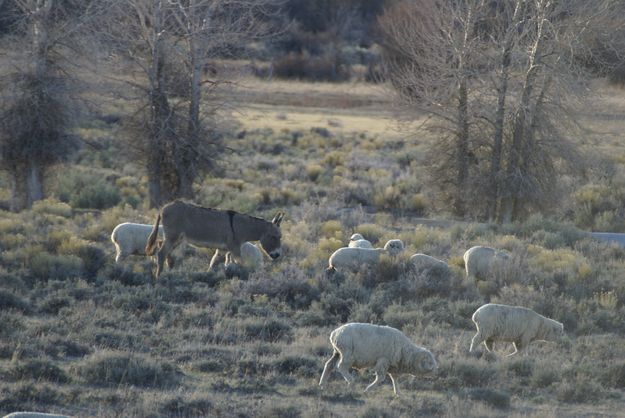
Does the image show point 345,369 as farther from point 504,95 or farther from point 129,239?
point 504,95

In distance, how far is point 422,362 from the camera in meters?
11.0

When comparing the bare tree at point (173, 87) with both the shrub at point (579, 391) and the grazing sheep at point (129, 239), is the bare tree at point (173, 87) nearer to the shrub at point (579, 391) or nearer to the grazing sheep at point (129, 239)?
the grazing sheep at point (129, 239)

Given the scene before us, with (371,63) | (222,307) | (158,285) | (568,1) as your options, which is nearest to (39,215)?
(158,285)

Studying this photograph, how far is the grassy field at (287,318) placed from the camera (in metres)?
10.6

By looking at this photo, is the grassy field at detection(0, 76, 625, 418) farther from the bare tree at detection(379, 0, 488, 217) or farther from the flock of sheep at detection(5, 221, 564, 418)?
the bare tree at detection(379, 0, 488, 217)

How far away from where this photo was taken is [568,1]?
24.8m

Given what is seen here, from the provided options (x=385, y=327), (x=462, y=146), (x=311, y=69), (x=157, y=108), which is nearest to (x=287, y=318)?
(x=385, y=327)

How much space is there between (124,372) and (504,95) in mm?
15957

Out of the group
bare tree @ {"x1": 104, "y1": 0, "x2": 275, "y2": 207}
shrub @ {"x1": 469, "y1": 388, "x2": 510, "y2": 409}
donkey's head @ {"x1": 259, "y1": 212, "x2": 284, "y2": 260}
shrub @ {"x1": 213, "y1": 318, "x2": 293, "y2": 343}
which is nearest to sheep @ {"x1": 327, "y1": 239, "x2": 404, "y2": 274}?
donkey's head @ {"x1": 259, "y1": 212, "x2": 284, "y2": 260}

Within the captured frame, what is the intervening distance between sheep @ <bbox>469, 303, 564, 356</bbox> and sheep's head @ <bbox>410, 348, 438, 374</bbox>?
1.79 metres

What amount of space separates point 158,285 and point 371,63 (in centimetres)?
5382

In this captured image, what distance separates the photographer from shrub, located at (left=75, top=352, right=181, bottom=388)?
10898 mm

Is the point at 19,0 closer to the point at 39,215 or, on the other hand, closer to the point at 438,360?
the point at 39,215

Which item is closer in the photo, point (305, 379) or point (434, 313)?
point (305, 379)
